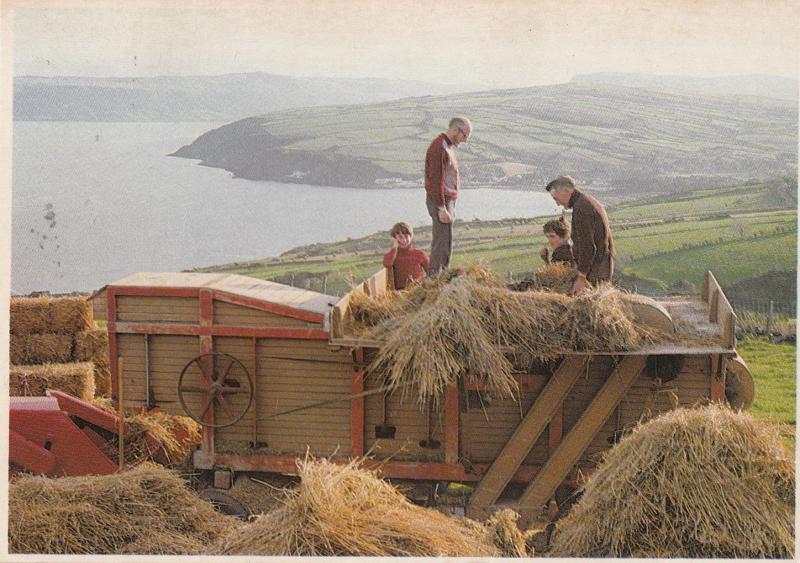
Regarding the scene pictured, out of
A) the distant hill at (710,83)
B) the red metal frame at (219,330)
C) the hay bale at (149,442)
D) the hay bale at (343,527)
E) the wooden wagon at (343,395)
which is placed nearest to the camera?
the hay bale at (343,527)

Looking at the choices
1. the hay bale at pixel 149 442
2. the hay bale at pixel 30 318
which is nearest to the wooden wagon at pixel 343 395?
the hay bale at pixel 149 442

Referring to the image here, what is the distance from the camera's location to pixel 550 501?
31.1ft

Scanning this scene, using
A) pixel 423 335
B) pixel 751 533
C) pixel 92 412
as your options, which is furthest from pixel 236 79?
pixel 751 533

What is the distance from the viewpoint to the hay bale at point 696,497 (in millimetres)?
7676

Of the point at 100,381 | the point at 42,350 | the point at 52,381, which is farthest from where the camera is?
the point at 100,381

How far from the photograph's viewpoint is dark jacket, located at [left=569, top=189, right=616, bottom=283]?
9.89 metres

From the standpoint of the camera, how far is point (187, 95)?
2142 cm

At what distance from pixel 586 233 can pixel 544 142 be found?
1597 cm

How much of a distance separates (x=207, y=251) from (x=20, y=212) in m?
4.18

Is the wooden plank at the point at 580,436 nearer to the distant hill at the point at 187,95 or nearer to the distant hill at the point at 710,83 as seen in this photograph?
the distant hill at the point at 187,95

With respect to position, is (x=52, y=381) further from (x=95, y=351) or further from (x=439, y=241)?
(x=439, y=241)

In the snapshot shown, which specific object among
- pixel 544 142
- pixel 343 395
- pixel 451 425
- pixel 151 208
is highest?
pixel 544 142

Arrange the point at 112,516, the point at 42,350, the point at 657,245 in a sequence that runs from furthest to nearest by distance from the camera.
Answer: the point at 657,245
the point at 42,350
the point at 112,516

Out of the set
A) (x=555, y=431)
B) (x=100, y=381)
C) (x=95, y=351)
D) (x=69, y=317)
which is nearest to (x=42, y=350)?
(x=69, y=317)
